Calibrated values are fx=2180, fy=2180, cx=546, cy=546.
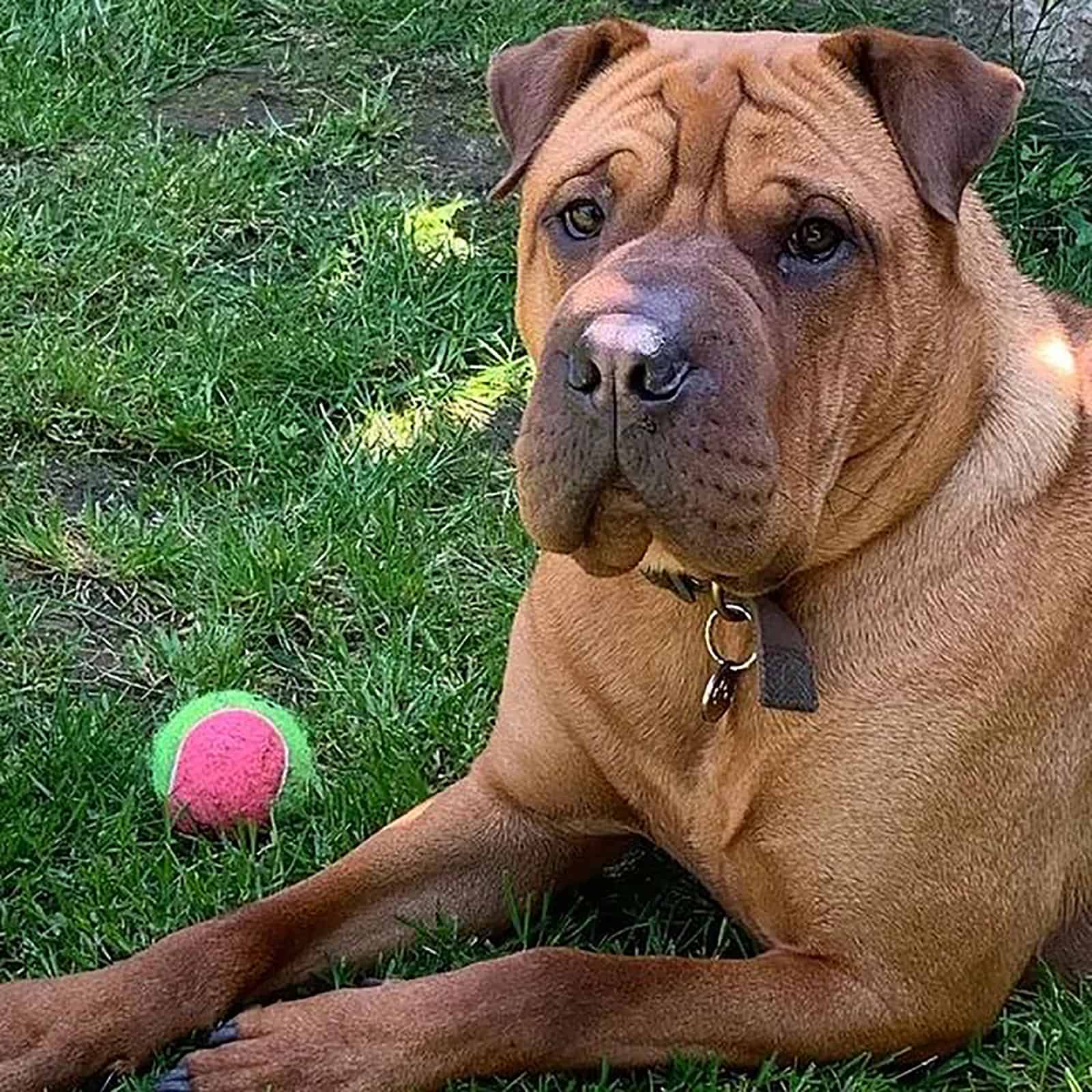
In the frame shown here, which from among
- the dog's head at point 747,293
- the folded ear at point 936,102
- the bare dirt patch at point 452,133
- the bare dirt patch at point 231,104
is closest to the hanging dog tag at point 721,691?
the dog's head at point 747,293

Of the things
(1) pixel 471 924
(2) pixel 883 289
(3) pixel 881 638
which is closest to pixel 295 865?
(1) pixel 471 924

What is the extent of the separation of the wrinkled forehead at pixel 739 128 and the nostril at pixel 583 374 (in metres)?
0.31

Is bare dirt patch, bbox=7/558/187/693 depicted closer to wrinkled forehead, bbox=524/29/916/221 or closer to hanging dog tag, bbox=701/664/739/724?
hanging dog tag, bbox=701/664/739/724

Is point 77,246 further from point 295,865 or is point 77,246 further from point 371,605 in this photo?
point 295,865

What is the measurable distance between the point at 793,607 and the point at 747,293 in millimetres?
478

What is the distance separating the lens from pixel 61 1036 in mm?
Answer: 2822

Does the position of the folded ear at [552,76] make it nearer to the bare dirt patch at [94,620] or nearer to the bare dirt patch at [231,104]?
the bare dirt patch at [94,620]

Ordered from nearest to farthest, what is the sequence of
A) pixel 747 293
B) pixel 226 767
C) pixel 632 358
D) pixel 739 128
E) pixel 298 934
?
pixel 632 358 < pixel 747 293 < pixel 739 128 < pixel 298 934 < pixel 226 767

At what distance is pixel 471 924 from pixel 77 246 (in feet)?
7.63

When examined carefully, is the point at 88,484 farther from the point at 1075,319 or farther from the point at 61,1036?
the point at 1075,319

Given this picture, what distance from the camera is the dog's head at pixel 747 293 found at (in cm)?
246

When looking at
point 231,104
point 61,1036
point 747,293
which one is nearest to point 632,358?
point 747,293

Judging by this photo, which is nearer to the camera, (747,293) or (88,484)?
(747,293)

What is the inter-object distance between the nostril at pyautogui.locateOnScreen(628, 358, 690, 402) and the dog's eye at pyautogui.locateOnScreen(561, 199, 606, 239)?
1.12 ft
